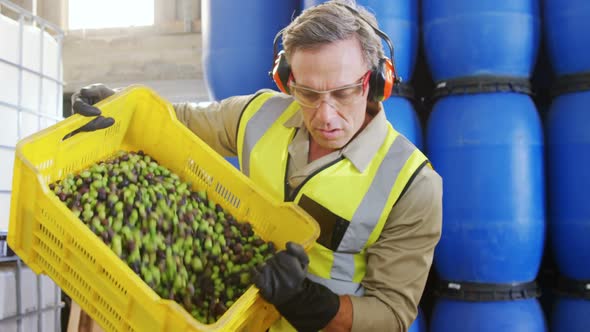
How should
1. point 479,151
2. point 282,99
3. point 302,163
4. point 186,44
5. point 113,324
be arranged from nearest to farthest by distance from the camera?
point 113,324, point 302,163, point 282,99, point 479,151, point 186,44

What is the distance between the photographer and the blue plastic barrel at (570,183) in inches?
75.8

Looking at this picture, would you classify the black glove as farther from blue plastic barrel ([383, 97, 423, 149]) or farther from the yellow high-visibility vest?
blue plastic barrel ([383, 97, 423, 149])

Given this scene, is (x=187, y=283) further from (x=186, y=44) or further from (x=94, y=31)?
(x=94, y=31)

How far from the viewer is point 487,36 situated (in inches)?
77.6

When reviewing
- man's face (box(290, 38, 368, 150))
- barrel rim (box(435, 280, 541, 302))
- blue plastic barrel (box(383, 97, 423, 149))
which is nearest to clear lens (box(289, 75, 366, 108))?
man's face (box(290, 38, 368, 150))

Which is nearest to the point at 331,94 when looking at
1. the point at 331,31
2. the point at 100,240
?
the point at 331,31

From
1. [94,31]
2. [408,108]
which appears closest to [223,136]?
[408,108]

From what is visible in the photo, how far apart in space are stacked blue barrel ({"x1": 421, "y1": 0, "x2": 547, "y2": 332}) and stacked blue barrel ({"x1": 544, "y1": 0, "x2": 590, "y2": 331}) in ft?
0.21

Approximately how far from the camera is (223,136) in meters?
1.43

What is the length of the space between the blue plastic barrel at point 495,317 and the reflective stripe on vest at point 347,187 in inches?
34.1

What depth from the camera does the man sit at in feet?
3.70

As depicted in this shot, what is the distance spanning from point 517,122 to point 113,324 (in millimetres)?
1537

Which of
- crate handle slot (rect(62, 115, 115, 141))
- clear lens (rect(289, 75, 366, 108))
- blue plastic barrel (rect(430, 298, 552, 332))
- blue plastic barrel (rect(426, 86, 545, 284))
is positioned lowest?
blue plastic barrel (rect(430, 298, 552, 332))

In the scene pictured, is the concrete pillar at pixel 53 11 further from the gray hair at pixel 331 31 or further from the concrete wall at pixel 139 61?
the gray hair at pixel 331 31
